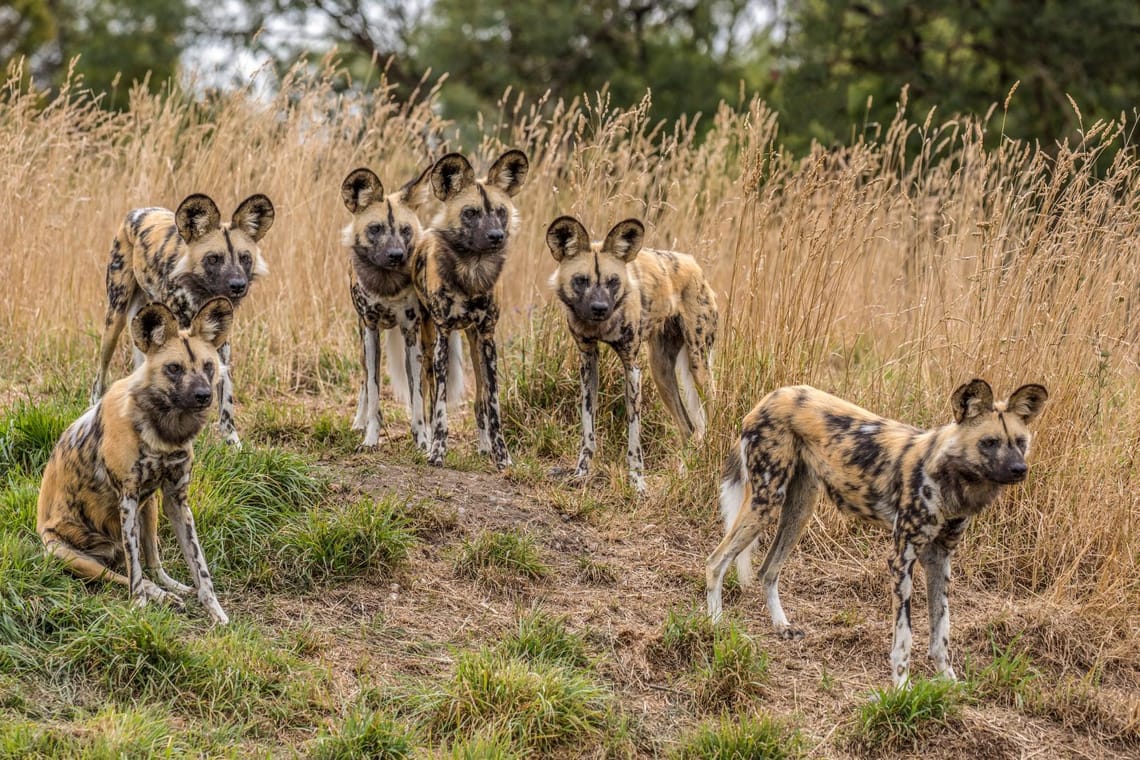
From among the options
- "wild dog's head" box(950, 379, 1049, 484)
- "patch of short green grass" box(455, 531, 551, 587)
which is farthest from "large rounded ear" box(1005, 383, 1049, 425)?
"patch of short green grass" box(455, 531, 551, 587)

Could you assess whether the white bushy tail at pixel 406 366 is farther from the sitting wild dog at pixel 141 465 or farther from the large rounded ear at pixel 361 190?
the sitting wild dog at pixel 141 465

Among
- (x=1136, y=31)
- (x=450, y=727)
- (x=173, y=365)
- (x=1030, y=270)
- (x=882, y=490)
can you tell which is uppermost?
(x=1136, y=31)

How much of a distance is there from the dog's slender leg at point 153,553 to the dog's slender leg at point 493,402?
1.87 m

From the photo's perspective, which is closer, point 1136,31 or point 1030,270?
point 1030,270

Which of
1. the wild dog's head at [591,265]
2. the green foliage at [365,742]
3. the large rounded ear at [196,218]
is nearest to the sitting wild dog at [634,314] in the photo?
the wild dog's head at [591,265]

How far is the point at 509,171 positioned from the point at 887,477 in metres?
2.44

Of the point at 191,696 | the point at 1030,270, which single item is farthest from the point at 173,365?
the point at 1030,270

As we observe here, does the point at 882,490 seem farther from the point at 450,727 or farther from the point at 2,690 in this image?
the point at 2,690

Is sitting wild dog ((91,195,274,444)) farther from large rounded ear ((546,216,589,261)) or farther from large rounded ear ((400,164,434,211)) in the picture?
large rounded ear ((546,216,589,261))

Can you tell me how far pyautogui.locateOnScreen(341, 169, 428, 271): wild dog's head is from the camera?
19.9ft

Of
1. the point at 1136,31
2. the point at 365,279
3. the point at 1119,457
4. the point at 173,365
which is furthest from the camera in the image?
the point at 1136,31

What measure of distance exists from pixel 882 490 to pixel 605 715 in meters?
1.25

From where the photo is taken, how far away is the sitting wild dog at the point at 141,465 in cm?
439

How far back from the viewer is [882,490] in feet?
15.0
